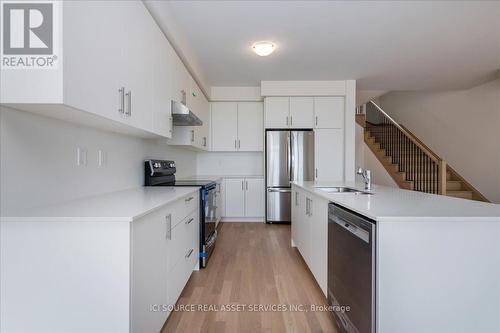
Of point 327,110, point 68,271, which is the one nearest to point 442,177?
point 327,110

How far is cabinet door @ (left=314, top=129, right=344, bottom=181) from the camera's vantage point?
4.83m

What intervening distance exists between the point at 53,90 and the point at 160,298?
127 centimetres

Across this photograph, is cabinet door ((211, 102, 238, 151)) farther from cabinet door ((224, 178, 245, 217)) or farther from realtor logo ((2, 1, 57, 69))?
realtor logo ((2, 1, 57, 69))

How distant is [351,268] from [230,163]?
427cm

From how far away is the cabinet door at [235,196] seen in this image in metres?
4.99

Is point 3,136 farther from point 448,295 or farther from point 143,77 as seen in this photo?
point 448,295

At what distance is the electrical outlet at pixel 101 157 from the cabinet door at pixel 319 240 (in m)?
1.73

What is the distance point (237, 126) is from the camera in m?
5.20

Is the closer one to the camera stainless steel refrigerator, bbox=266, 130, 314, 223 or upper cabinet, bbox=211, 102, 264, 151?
stainless steel refrigerator, bbox=266, 130, 314, 223

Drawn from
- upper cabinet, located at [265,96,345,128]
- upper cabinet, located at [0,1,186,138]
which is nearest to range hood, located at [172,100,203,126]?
upper cabinet, located at [0,1,186,138]

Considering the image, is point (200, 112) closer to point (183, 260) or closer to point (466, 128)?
point (183, 260)

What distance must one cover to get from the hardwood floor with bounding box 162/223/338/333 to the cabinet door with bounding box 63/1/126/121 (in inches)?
58.8

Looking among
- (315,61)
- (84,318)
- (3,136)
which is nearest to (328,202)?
(84,318)

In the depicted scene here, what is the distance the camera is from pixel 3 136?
1224 millimetres
